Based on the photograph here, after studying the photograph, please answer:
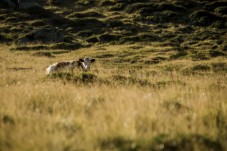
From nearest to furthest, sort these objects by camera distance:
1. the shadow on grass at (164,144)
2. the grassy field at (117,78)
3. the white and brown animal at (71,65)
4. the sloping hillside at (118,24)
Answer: the shadow on grass at (164,144) → the grassy field at (117,78) → the white and brown animal at (71,65) → the sloping hillside at (118,24)

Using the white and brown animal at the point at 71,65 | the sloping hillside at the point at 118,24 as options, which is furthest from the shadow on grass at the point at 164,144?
the sloping hillside at the point at 118,24

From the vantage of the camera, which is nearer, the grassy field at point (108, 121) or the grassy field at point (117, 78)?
the grassy field at point (108, 121)

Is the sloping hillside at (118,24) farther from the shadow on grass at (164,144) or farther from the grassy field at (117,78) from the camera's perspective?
the shadow on grass at (164,144)

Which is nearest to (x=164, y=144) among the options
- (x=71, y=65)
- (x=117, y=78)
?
(x=117, y=78)

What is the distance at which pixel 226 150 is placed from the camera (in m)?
5.14

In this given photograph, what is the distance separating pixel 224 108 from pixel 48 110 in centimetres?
369

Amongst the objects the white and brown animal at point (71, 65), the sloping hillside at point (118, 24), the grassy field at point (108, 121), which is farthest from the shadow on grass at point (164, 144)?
the sloping hillside at point (118, 24)

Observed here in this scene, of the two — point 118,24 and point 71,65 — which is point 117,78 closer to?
point 71,65

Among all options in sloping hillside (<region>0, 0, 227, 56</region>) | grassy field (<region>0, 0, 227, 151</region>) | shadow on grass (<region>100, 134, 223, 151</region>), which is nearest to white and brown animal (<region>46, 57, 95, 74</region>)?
grassy field (<region>0, 0, 227, 151</region>)

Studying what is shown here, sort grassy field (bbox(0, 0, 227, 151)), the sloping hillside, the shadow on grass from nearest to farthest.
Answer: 1. the shadow on grass
2. grassy field (bbox(0, 0, 227, 151))
3. the sloping hillside

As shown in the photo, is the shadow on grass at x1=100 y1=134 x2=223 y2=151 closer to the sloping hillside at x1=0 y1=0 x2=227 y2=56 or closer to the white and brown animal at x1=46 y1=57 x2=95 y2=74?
the white and brown animal at x1=46 y1=57 x2=95 y2=74

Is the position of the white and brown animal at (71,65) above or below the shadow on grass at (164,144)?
below

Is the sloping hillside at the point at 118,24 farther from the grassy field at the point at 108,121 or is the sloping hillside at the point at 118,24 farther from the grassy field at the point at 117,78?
the grassy field at the point at 108,121

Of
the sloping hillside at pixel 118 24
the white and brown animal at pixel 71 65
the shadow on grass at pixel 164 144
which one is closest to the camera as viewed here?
the shadow on grass at pixel 164 144
